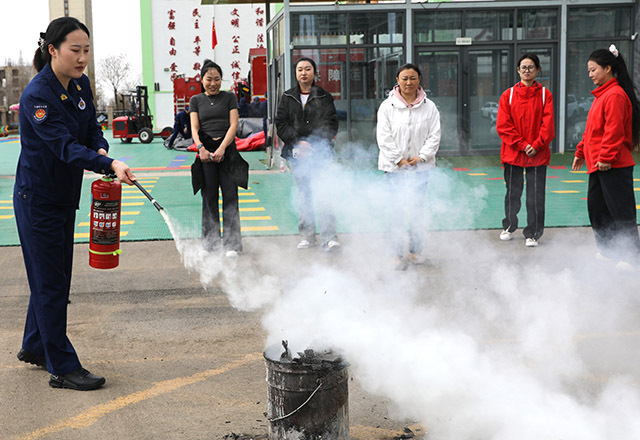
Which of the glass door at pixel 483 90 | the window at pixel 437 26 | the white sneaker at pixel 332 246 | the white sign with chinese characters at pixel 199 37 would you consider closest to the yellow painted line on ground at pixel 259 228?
the white sneaker at pixel 332 246

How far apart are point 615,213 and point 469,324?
103 inches

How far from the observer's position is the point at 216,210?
7.59 meters

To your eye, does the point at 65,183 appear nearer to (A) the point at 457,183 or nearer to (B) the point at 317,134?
(B) the point at 317,134

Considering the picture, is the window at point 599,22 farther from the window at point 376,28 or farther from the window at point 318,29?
the window at point 318,29

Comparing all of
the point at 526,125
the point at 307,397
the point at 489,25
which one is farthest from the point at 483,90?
the point at 307,397

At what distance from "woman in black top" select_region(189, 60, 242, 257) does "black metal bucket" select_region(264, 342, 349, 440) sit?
4351 mm

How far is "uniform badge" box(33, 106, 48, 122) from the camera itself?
376 centimetres

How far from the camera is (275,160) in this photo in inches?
677

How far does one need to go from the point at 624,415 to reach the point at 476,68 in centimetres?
1414

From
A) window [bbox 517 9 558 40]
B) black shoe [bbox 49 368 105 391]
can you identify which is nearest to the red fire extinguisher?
→ black shoe [bbox 49 368 105 391]

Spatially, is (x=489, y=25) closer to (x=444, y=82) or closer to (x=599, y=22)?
(x=444, y=82)

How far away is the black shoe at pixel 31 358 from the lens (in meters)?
4.25

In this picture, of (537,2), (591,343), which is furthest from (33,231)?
(537,2)

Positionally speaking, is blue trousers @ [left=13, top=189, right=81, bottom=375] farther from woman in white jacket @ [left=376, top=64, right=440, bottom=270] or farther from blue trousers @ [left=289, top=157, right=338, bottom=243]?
blue trousers @ [left=289, top=157, right=338, bottom=243]
